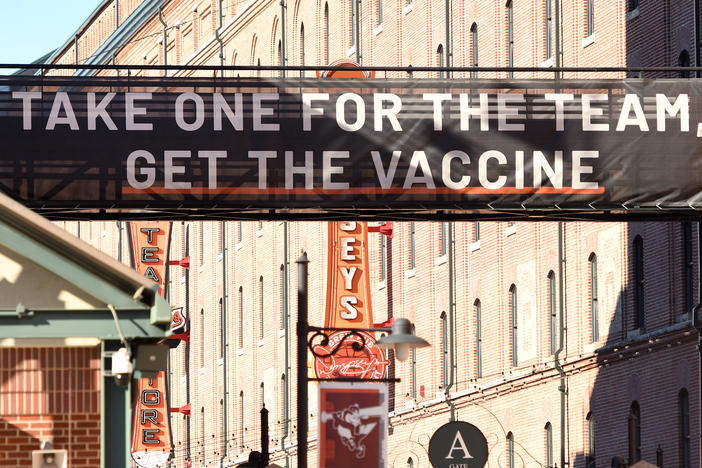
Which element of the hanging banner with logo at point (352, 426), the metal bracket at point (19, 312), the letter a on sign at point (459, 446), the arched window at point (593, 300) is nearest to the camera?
the metal bracket at point (19, 312)

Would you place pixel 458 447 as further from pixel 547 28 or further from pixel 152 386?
pixel 152 386

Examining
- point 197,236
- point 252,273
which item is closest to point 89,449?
point 252,273

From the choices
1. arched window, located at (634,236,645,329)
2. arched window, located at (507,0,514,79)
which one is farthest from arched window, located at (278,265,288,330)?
arched window, located at (634,236,645,329)

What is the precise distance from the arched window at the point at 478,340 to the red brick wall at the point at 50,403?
3806 centimetres

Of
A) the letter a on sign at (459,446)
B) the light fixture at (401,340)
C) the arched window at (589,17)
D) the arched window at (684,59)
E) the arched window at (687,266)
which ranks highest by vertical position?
the arched window at (589,17)

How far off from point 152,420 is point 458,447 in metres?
31.1

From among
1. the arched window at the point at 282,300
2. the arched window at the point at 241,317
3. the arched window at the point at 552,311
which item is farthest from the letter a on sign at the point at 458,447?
the arched window at the point at 241,317

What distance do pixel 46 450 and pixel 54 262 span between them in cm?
149

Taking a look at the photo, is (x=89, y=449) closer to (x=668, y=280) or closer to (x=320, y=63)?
(x=668, y=280)

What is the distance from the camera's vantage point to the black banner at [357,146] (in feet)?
76.2

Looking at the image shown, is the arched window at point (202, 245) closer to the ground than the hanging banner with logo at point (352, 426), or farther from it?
farther from it

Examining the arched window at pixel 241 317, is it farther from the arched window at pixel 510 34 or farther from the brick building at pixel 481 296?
the arched window at pixel 510 34

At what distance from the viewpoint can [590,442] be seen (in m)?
45.0

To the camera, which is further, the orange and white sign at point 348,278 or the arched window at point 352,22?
the arched window at point 352,22
